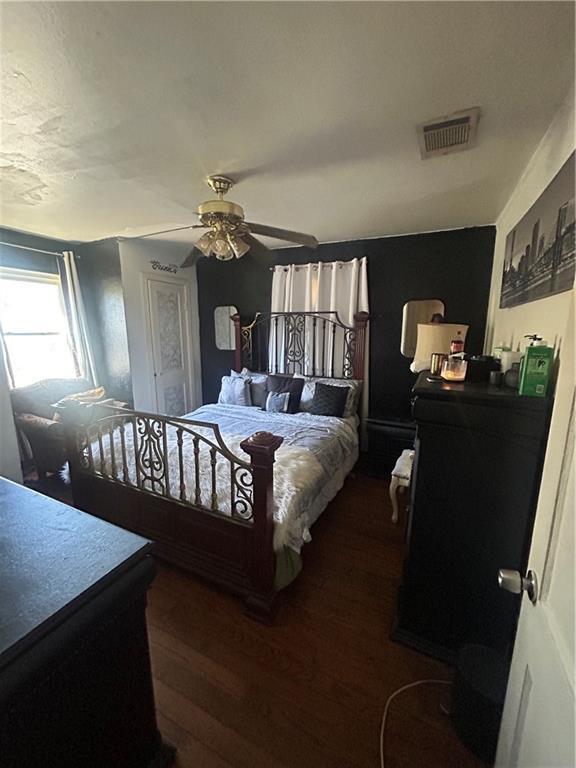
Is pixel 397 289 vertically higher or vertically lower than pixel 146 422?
higher

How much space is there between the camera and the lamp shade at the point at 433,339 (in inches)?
78.8

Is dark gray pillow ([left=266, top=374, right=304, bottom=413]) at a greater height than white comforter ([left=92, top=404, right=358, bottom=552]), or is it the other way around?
dark gray pillow ([left=266, top=374, right=304, bottom=413])

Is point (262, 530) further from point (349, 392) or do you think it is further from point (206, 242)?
point (349, 392)

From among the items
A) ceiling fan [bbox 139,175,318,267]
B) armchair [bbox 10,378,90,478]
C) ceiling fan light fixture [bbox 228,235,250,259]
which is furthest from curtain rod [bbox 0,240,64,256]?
ceiling fan light fixture [bbox 228,235,250,259]

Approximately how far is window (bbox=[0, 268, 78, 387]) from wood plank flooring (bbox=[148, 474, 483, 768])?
293 centimetres

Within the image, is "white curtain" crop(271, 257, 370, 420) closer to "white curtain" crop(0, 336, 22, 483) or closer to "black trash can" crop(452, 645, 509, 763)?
"black trash can" crop(452, 645, 509, 763)

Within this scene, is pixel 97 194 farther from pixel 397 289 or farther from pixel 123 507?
pixel 397 289

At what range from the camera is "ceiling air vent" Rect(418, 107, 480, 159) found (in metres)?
1.39

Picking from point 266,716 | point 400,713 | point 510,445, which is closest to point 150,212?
point 510,445

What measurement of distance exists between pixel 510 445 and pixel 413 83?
144cm

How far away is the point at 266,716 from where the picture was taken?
1.35 m

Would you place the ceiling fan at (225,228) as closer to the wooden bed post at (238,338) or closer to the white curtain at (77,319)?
the wooden bed post at (238,338)

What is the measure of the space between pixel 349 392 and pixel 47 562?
9.63ft

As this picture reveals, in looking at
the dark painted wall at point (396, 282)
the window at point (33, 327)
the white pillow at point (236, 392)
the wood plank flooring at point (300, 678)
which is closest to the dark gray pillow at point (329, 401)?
the dark painted wall at point (396, 282)
